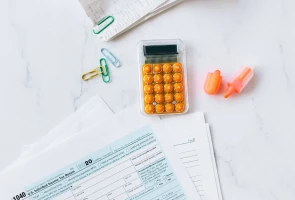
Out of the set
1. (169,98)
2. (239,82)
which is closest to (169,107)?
(169,98)

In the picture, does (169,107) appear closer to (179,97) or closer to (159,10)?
(179,97)

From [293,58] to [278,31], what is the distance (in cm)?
5

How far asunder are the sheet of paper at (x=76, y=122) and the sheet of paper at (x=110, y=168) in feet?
0.04

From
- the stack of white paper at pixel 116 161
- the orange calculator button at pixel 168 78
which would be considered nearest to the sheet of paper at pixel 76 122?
the stack of white paper at pixel 116 161

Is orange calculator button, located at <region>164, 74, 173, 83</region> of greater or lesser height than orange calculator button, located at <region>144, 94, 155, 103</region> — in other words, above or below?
above

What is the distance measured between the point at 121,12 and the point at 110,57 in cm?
7

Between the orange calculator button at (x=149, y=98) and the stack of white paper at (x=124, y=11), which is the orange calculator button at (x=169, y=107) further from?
the stack of white paper at (x=124, y=11)

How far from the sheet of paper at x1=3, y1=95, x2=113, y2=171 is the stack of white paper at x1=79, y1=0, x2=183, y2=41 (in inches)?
4.4

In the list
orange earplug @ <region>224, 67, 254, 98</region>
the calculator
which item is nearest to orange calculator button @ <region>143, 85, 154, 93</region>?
the calculator

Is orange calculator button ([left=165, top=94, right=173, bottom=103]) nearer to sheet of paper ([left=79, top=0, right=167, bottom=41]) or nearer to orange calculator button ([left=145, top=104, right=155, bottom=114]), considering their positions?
orange calculator button ([left=145, top=104, right=155, bottom=114])

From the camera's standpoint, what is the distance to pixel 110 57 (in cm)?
82

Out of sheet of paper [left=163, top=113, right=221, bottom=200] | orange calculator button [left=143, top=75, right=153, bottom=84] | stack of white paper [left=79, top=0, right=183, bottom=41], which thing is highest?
stack of white paper [left=79, top=0, right=183, bottom=41]

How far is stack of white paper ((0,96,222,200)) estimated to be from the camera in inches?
32.0

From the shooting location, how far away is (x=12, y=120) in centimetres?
82
